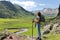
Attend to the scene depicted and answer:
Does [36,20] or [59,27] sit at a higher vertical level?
[36,20]

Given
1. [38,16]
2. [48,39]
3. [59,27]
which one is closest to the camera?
[38,16]

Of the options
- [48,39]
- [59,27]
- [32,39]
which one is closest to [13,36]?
[32,39]

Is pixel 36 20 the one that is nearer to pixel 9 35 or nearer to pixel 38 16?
pixel 38 16

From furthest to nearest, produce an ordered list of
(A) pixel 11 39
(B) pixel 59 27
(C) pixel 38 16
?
(B) pixel 59 27
(A) pixel 11 39
(C) pixel 38 16

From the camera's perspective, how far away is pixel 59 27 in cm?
4719

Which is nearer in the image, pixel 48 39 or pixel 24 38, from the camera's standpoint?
pixel 24 38

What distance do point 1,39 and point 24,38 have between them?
8.91 ft

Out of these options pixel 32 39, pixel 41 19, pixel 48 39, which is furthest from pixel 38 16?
pixel 48 39

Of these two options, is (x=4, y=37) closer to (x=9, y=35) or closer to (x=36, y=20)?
(x=9, y=35)

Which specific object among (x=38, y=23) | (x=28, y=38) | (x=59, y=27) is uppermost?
(x=38, y=23)

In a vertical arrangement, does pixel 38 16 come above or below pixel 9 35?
above

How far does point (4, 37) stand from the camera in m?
22.4

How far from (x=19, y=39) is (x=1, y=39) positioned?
6.77 feet

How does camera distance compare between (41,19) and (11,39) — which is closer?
(41,19)
